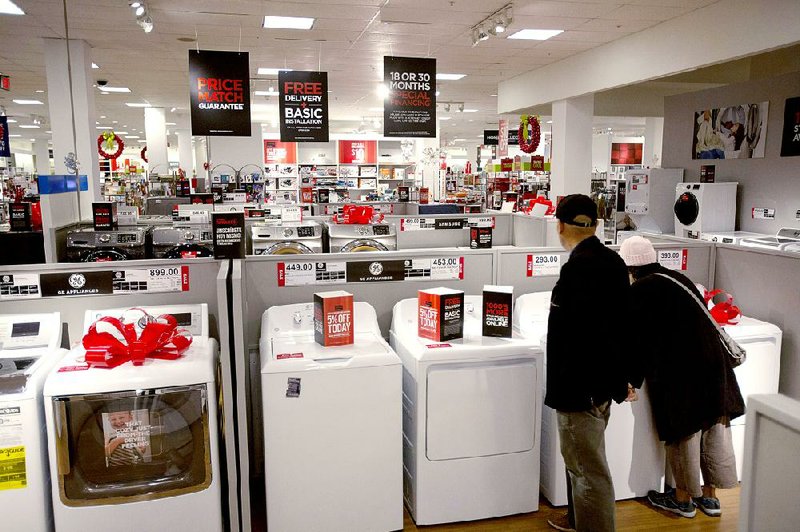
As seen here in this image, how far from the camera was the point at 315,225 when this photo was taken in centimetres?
643

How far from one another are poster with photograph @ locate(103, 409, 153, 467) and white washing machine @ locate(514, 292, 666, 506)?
202 centimetres

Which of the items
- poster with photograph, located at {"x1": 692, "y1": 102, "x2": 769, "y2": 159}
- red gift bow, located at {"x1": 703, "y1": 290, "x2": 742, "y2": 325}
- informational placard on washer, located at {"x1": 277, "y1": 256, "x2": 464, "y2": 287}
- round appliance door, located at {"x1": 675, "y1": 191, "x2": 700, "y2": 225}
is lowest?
red gift bow, located at {"x1": 703, "y1": 290, "x2": 742, "y2": 325}

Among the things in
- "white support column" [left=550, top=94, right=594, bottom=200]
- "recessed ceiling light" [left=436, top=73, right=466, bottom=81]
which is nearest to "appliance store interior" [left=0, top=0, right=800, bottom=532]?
"white support column" [left=550, top=94, right=594, bottom=200]

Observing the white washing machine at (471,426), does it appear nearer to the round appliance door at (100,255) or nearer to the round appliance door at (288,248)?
the round appliance door at (100,255)

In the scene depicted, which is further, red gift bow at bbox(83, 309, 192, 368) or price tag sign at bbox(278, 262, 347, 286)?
price tag sign at bbox(278, 262, 347, 286)

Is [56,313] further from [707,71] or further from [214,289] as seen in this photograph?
[707,71]

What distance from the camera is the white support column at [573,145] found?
10.1 metres

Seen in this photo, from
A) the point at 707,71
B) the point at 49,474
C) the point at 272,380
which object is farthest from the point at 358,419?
the point at 707,71

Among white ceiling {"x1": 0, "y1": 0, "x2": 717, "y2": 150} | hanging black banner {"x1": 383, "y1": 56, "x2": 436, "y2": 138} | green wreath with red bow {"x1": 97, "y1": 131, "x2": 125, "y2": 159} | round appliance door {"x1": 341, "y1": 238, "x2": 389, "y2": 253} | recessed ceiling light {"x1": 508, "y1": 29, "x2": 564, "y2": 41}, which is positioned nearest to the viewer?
round appliance door {"x1": 341, "y1": 238, "x2": 389, "y2": 253}

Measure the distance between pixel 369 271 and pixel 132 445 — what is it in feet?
5.15

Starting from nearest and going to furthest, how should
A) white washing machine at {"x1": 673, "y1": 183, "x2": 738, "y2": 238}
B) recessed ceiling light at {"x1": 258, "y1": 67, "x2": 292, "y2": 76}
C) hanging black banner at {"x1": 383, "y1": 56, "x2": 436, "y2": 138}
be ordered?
white washing machine at {"x1": 673, "y1": 183, "x2": 738, "y2": 238}
hanging black banner at {"x1": 383, "y1": 56, "x2": 436, "y2": 138}
recessed ceiling light at {"x1": 258, "y1": 67, "x2": 292, "y2": 76}

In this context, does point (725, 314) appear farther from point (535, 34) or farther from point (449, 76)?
point (449, 76)

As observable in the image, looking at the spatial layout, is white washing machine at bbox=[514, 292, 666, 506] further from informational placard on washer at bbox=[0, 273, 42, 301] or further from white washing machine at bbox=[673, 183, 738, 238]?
white washing machine at bbox=[673, 183, 738, 238]

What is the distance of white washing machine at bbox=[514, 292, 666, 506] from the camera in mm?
3330
